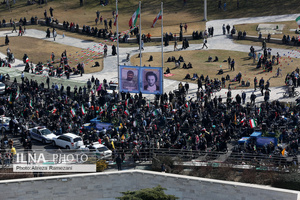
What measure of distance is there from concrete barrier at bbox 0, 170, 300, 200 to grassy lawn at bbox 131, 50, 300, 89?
941 inches

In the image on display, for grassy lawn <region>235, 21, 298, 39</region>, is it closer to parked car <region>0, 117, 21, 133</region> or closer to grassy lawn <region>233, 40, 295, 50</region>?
grassy lawn <region>233, 40, 295, 50</region>

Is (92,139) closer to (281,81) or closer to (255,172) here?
(255,172)

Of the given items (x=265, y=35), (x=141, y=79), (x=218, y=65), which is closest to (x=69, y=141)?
(x=141, y=79)

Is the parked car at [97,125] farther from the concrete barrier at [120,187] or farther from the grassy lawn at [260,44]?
the grassy lawn at [260,44]

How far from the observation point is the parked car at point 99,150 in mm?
36344

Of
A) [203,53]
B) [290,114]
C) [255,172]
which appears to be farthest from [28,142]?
[203,53]

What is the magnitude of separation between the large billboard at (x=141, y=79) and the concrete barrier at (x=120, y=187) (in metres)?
17.6

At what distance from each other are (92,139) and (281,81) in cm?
2201

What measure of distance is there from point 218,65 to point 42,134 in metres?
24.4

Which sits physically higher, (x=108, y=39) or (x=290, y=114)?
(x=108, y=39)

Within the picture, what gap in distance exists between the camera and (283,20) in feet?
246

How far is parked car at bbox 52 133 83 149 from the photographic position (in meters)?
42.2

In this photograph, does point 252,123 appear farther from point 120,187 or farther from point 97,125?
point 120,187

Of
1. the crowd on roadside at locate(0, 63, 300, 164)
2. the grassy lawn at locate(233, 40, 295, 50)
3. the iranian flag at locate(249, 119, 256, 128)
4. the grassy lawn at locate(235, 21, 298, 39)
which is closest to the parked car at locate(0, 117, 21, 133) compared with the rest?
the crowd on roadside at locate(0, 63, 300, 164)
